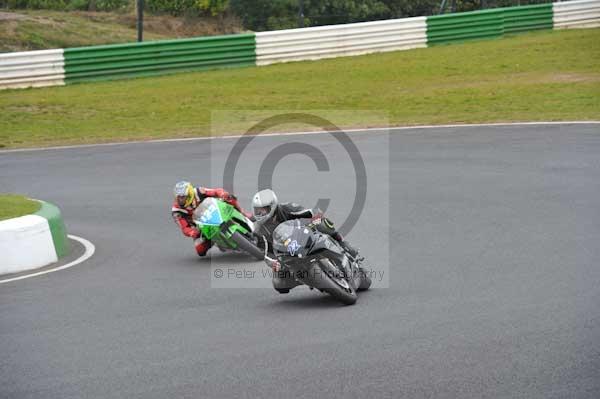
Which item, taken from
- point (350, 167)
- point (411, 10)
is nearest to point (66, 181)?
point (350, 167)

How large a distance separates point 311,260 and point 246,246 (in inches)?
108

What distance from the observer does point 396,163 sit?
60.8 ft

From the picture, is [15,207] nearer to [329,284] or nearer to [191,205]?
[191,205]

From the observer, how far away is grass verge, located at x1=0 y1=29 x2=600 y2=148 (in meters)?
25.0

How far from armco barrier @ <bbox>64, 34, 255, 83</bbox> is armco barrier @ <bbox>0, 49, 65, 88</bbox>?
343 mm

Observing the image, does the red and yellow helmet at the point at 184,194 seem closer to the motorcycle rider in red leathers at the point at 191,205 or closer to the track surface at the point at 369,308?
the motorcycle rider in red leathers at the point at 191,205

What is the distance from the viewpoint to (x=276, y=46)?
32.8 meters

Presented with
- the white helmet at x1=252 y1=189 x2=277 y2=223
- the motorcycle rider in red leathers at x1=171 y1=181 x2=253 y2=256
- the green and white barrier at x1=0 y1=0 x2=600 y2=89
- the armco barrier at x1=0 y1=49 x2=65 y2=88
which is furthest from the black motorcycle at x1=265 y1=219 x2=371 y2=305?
the green and white barrier at x1=0 y1=0 x2=600 y2=89

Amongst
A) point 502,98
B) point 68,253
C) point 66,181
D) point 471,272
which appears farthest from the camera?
point 502,98

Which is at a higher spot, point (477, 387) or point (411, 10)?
point (411, 10)

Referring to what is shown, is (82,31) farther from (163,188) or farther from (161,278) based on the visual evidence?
(161,278)

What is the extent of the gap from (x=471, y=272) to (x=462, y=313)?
1.89 m

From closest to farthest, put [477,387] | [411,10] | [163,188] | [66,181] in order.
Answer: [477,387]
[163,188]
[66,181]
[411,10]
